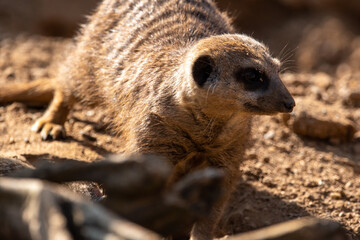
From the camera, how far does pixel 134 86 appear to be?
12.0 feet

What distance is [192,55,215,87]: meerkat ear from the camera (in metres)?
3.09

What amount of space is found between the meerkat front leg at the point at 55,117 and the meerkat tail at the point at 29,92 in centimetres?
12

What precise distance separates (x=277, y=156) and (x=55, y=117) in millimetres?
1912

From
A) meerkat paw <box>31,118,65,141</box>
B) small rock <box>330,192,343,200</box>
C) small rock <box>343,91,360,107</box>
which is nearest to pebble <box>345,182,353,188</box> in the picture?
small rock <box>330,192,343,200</box>

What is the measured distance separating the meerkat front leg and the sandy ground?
0.08 meters

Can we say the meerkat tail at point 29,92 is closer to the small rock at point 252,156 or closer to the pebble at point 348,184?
the small rock at point 252,156

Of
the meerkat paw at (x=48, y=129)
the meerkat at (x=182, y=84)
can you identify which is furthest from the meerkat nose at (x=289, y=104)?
the meerkat paw at (x=48, y=129)

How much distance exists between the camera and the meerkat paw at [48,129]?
164 inches

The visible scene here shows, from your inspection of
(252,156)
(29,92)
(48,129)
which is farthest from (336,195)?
(29,92)

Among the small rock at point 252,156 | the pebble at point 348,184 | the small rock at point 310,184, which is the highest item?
the pebble at point 348,184

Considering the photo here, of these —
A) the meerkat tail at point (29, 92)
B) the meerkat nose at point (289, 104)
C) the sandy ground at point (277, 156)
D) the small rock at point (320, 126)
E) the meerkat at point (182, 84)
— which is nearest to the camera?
the meerkat nose at point (289, 104)

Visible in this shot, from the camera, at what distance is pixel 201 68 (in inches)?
122

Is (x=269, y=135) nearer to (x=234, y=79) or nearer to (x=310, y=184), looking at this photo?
(x=310, y=184)

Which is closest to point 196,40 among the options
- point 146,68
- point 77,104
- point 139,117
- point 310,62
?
point 146,68
